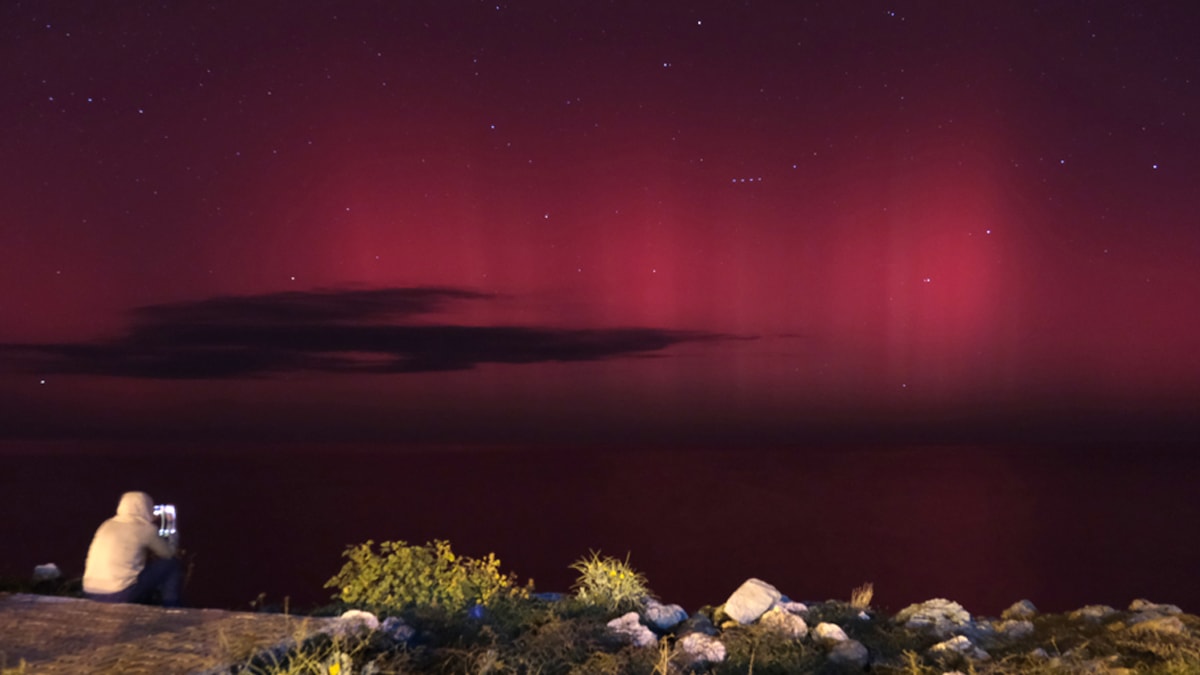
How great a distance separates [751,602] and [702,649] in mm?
1729

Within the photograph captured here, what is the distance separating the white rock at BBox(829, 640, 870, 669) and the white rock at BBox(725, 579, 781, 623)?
118cm

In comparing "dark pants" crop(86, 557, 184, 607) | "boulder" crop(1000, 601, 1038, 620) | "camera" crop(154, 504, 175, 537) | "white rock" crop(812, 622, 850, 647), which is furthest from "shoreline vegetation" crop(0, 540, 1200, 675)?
"camera" crop(154, 504, 175, 537)

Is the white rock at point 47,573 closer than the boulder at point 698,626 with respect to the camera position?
No

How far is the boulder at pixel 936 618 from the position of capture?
28.9ft

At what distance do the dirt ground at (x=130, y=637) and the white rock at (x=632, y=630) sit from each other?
98.4 inches

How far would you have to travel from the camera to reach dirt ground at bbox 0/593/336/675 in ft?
18.4

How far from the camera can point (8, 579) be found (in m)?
10.2

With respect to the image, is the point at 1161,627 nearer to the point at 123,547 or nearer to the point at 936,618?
the point at 936,618

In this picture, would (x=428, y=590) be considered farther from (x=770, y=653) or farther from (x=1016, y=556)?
(x=1016, y=556)

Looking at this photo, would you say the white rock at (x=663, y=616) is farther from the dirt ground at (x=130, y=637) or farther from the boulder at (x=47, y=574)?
the boulder at (x=47, y=574)

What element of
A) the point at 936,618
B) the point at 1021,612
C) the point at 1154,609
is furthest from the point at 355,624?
the point at 1154,609

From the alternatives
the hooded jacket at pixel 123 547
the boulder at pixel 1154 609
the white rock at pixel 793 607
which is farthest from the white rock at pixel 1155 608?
the hooded jacket at pixel 123 547

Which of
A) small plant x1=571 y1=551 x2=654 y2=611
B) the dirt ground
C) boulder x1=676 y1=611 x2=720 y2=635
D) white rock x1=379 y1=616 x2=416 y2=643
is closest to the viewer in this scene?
the dirt ground

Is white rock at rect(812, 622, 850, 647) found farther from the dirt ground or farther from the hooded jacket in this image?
the hooded jacket
